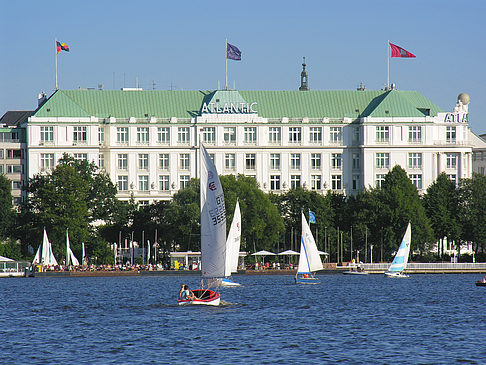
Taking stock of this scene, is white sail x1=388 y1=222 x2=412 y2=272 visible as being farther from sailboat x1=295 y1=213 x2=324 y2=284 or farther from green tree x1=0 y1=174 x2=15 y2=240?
green tree x1=0 y1=174 x2=15 y2=240

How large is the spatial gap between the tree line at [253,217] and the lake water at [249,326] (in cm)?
4921

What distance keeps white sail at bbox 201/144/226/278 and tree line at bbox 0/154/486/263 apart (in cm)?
8475

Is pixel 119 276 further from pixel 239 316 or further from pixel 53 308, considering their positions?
pixel 239 316

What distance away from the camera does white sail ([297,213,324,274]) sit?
136m

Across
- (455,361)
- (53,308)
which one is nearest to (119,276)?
(53,308)

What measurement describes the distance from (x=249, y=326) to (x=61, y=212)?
9928 cm

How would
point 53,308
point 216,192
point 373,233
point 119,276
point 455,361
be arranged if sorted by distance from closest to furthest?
point 455,361
point 216,192
point 53,308
point 119,276
point 373,233

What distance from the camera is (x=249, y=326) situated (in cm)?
8188

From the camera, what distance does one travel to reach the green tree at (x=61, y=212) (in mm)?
175500

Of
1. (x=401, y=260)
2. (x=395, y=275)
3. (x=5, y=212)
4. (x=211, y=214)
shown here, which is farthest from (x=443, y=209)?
(x=211, y=214)

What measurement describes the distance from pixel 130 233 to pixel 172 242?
776 cm

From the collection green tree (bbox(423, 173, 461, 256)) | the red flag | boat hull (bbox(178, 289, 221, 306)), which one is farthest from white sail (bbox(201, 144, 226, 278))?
the red flag

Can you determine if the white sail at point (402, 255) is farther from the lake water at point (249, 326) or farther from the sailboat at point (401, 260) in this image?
the lake water at point (249, 326)

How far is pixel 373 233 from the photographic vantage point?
604ft
